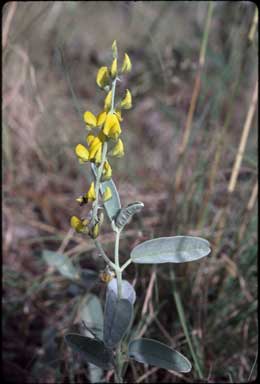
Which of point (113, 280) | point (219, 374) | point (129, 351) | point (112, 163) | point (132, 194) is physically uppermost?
point (112, 163)

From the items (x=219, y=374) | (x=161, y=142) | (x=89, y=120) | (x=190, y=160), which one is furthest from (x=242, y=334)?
(x=161, y=142)

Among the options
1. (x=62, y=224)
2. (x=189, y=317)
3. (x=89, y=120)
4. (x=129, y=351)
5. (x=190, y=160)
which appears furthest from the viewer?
(x=62, y=224)

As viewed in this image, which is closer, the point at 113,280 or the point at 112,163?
the point at 113,280

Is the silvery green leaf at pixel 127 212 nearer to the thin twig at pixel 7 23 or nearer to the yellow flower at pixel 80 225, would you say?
the yellow flower at pixel 80 225

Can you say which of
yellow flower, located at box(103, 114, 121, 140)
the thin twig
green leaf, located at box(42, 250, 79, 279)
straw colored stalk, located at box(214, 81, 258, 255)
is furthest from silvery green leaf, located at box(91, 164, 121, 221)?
the thin twig

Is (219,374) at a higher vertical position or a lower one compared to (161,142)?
lower

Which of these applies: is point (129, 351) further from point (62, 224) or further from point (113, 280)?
point (62, 224)

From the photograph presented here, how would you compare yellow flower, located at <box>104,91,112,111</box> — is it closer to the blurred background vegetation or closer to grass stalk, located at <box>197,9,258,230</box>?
the blurred background vegetation

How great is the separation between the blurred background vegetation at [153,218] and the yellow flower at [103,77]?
1.12 feet

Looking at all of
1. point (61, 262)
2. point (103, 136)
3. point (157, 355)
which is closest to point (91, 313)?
point (61, 262)

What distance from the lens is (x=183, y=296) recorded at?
4.02ft

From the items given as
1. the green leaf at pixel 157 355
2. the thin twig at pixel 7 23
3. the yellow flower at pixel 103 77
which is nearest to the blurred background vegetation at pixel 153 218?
the thin twig at pixel 7 23

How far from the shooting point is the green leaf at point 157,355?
2.51 ft

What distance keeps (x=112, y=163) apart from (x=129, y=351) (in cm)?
92
